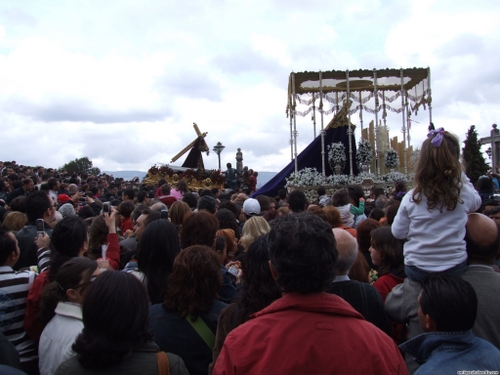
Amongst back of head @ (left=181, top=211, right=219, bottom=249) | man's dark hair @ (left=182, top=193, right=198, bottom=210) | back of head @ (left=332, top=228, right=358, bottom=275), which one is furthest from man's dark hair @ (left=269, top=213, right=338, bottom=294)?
man's dark hair @ (left=182, top=193, right=198, bottom=210)

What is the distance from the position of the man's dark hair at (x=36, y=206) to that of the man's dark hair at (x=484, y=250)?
431 centimetres

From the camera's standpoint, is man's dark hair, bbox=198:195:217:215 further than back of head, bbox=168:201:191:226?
Yes

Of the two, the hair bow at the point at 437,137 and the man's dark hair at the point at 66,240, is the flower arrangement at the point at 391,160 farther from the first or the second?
the man's dark hair at the point at 66,240

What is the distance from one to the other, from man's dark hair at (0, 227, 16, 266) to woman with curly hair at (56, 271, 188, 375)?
63.4 inches

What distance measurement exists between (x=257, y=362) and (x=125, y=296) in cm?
74

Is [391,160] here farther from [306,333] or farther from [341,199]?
[306,333]

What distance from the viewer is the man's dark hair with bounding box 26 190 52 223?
5000 millimetres

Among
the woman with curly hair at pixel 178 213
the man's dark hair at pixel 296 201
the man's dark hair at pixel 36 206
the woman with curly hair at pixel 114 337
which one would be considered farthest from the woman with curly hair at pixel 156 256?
the man's dark hair at pixel 296 201

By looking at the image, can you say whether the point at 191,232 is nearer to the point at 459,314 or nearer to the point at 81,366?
the point at 81,366

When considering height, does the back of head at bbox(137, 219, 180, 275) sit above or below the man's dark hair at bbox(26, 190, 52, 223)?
below

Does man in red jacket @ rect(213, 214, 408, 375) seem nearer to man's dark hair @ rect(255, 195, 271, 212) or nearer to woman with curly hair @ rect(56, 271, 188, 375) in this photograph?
woman with curly hair @ rect(56, 271, 188, 375)

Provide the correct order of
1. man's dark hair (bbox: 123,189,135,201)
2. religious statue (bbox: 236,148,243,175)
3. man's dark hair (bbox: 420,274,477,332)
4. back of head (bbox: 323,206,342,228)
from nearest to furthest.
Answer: man's dark hair (bbox: 420,274,477,332) → back of head (bbox: 323,206,342,228) → man's dark hair (bbox: 123,189,135,201) → religious statue (bbox: 236,148,243,175)

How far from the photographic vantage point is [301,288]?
1835 millimetres

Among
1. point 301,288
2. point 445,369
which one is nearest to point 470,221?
point 445,369
